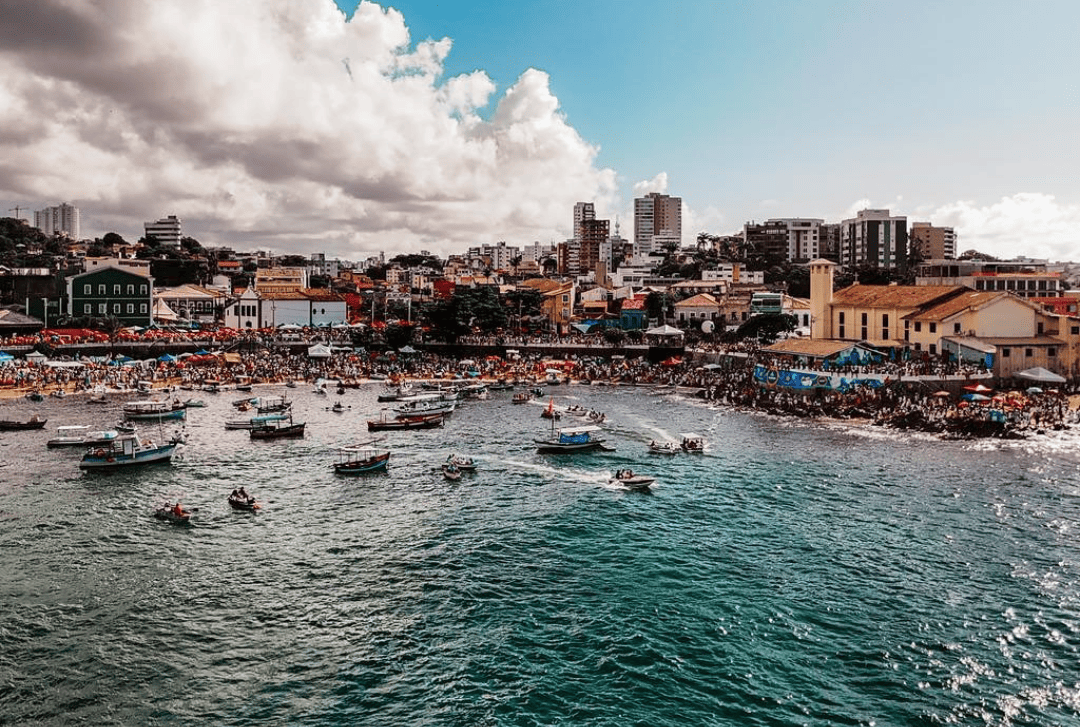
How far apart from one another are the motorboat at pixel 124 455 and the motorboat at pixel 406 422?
598 inches

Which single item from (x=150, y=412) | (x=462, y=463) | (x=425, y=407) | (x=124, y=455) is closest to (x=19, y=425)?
(x=150, y=412)

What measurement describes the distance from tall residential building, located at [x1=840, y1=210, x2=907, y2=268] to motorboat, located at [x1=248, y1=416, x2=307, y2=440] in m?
134

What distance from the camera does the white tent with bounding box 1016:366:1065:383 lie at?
201 feet

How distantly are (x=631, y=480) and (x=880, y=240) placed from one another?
140m

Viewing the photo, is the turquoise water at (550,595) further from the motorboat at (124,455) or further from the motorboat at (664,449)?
the motorboat at (664,449)

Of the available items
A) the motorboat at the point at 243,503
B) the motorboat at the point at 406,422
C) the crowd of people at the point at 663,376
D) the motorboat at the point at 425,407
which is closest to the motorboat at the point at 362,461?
the motorboat at the point at 243,503

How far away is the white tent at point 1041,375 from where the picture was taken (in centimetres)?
6125

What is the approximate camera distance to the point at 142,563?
3027 centimetres

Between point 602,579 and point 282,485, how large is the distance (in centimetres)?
2070

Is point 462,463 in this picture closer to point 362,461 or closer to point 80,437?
point 362,461

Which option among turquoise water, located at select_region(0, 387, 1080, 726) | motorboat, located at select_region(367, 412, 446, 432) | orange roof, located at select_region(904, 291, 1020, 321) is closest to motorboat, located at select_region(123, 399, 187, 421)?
motorboat, located at select_region(367, 412, 446, 432)

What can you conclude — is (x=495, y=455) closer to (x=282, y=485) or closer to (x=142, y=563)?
(x=282, y=485)

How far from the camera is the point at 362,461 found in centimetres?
4516

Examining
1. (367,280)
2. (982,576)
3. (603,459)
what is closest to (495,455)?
(603,459)
